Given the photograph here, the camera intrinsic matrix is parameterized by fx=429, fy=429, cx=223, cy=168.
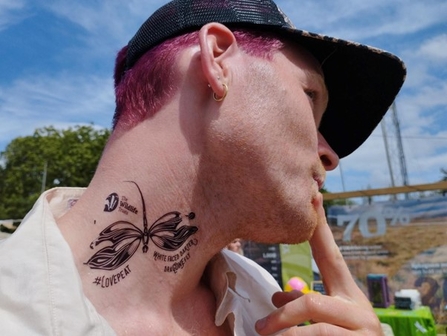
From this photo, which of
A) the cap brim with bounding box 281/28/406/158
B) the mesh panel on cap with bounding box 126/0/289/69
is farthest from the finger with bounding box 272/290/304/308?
the mesh panel on cap with bounding box 126/0/289/69

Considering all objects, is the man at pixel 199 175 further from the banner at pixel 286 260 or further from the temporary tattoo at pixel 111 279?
the banner at pixel 286 260

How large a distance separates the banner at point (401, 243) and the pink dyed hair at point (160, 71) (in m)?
9.34

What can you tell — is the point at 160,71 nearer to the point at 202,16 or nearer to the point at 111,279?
the point at 202,16

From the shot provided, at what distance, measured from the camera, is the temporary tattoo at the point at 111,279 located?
127 centimetres

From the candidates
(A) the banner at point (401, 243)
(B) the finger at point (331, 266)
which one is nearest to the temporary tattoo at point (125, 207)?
(B) the finger at point (331, 266)

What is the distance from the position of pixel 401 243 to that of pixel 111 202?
9825 millimetres

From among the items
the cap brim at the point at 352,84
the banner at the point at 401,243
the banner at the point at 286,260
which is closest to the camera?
the cap brim at the point at 352,84

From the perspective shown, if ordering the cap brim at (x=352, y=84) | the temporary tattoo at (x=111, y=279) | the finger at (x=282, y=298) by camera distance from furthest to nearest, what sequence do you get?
the finger at (x=282, y=298)
the cap brim at (x=352, y=84)
the temporary tattoo at (x=111, y=279)

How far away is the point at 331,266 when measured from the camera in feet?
5.58

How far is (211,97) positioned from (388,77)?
2.71 feet

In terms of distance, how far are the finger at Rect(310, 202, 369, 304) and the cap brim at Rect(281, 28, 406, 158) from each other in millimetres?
484

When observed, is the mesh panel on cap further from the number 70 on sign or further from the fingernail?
the number 70 on sign

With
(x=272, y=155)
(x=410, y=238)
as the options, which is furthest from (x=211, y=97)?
(x=410, y=238)

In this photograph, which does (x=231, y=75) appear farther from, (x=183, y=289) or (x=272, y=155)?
(x=183, y=289)
